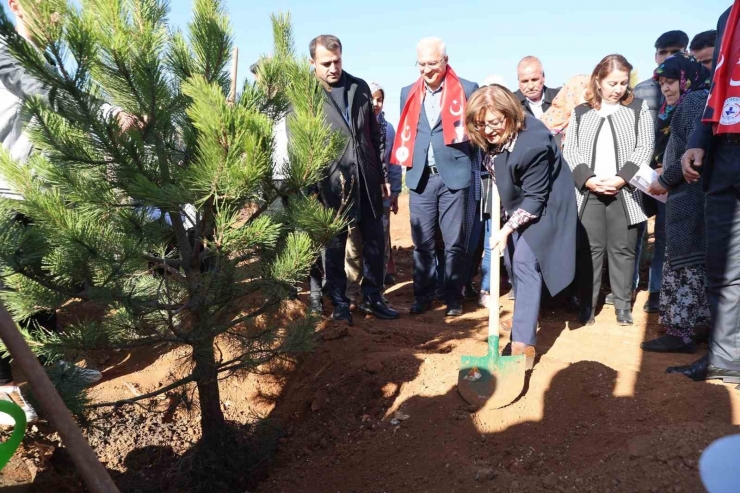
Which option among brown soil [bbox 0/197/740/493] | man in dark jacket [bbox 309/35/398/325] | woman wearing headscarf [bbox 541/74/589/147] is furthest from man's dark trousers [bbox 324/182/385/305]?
woman wearing headscarf [bbox 541/74/589/147]

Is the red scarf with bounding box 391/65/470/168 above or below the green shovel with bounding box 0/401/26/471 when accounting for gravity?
above

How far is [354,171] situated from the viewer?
3.92 m

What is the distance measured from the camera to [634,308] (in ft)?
15.4

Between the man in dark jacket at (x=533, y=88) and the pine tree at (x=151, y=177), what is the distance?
2748 mm

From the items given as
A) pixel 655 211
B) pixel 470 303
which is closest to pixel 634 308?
pixel 655 211

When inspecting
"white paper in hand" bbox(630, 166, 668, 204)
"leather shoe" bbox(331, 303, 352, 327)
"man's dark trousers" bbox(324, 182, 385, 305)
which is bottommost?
"leather shoe" bbox(331, 303, 352, 327)

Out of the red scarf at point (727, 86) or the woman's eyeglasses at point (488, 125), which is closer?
the red scarf at point (727, 86)

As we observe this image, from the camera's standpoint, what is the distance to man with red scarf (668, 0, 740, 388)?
2.70m

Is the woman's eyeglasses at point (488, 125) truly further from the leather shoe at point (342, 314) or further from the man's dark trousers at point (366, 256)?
the leather shoe at point (342, 314)

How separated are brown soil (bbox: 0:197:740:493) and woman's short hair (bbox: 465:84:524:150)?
127 centimetres

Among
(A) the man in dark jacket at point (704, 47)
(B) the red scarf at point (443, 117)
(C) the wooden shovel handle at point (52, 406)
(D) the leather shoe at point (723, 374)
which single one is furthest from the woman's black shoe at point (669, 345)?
(C) the wooden shovel handle at point (52, 406)

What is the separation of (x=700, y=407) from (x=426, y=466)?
1.21m

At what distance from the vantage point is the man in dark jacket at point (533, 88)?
4.62m

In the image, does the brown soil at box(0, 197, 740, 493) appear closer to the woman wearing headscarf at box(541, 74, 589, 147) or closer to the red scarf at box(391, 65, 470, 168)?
the red scarf at box(391, 65, 470, 168)
